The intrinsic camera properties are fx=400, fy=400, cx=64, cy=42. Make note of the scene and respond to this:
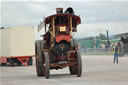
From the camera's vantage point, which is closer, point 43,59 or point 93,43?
point 43,59

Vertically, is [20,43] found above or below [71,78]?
above

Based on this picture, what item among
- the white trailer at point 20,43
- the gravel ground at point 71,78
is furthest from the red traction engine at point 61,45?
the white trailer at point 20,43

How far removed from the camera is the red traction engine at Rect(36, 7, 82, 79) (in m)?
17.1

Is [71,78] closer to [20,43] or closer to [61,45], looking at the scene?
[61,45]

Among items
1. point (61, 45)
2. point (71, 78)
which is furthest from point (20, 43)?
point (71, 78)

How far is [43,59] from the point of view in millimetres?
18094

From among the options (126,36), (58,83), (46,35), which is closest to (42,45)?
(46,35)

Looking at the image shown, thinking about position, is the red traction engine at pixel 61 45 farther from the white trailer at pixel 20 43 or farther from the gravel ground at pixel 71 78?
the white trailer at pixel 20 43

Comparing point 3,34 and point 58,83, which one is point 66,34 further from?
point 3,34

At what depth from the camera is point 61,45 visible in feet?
57.0

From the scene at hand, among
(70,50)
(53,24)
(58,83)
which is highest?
(53,24)

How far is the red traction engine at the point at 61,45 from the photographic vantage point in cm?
1706

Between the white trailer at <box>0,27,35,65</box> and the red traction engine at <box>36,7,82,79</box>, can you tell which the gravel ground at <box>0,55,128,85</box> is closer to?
the red traction engine at <box>36,7,82,79</box>

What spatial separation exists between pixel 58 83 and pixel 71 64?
278cm
